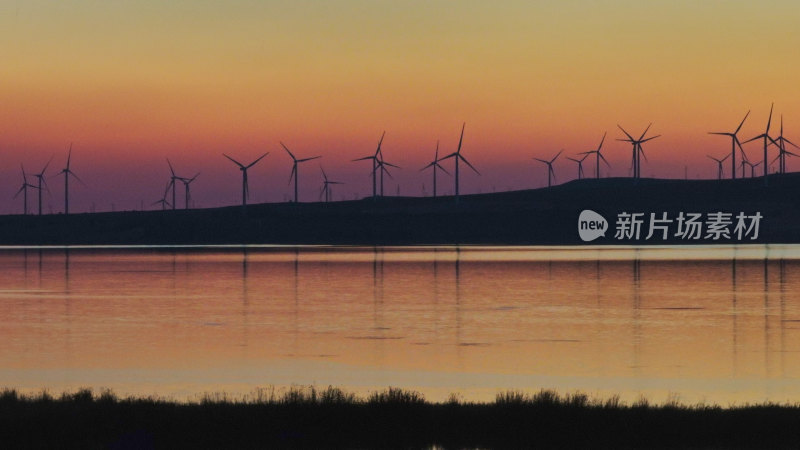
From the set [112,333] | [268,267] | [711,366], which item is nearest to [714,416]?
[711,366]

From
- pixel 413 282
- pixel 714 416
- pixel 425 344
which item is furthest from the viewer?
pixel 413 282

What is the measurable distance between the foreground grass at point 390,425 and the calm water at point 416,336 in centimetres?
695

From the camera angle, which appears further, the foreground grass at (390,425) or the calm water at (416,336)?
the calm water at (416,336)

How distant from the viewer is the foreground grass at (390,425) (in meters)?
21.5

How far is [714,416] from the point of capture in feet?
77.7

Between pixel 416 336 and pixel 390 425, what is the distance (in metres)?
26.9

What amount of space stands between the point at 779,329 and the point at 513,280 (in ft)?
150

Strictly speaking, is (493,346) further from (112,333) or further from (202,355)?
(112,333)

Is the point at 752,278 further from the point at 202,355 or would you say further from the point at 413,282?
the point at 202,355

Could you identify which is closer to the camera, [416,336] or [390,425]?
[390,425]

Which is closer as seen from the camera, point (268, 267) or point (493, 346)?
point (493, 346)

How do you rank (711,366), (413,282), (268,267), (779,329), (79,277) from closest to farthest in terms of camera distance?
(711,366) → (779,329) → (413,282) → (79,277) → (268,267)

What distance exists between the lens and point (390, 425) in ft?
75.0

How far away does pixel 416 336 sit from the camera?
49.8 metres
